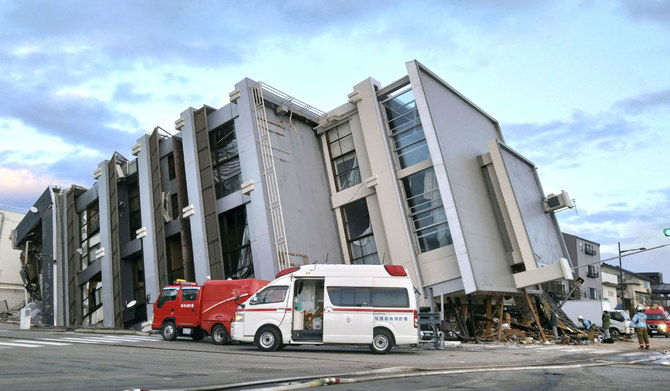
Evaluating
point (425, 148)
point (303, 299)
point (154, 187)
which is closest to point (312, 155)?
point (425, 148)

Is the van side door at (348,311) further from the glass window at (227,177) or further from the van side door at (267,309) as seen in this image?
the glass window at (227,177)

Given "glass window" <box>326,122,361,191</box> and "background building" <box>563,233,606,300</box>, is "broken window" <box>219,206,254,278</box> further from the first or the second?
"background building" <box>563,233,606,300</box>

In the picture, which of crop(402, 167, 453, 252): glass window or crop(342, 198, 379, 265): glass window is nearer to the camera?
crop(402, 167, 453, 252): glass window

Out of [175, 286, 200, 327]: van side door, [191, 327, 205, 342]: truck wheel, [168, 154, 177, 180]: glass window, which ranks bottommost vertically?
[191, 327, 205, 342]: truck wheel

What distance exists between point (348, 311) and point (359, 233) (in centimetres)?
1283

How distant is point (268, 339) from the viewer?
56.7ft

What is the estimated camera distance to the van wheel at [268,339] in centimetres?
1714

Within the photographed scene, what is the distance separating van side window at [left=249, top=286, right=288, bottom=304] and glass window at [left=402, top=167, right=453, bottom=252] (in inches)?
433

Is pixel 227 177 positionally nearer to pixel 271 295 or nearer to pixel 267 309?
pixel 271 295

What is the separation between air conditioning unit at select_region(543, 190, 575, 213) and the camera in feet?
105

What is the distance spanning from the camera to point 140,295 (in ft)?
117

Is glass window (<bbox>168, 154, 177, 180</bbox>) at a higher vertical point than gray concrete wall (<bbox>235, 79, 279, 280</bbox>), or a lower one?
higher

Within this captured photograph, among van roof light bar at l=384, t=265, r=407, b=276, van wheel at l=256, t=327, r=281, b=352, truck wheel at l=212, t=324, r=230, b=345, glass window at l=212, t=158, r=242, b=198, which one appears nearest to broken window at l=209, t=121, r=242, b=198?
glass window at l=212, t=158, r=242, b=198

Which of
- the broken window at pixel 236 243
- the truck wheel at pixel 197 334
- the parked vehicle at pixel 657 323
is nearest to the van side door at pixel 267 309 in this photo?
the truck wheel at pixel 197 334
